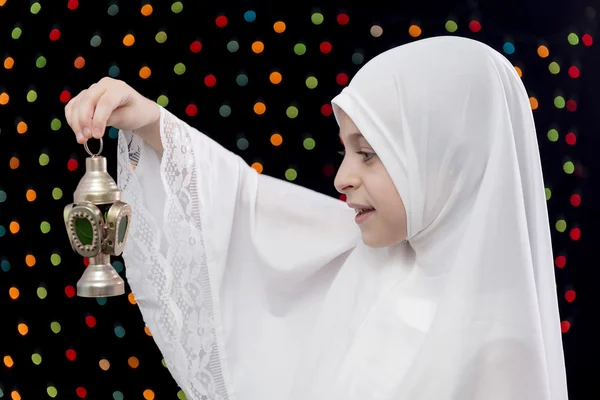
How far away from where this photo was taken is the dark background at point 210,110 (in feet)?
3.77

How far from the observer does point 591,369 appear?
122 cm

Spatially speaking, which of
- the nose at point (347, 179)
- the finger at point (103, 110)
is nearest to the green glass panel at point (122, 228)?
the finger at point (103, 110)

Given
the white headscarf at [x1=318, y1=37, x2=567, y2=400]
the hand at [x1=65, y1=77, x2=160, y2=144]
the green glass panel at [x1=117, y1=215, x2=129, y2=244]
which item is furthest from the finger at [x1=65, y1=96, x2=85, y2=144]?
the white headscarf at [x1=318, y1=37, x2=567, y2=400]

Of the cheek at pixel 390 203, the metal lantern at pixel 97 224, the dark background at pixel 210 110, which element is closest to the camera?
the metal lantern at pixel 97 224

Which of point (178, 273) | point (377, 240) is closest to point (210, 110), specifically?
point (178, 273)

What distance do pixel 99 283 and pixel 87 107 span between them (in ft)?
0.68

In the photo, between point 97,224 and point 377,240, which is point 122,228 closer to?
point 97,224

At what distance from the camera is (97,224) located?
75 centimetres

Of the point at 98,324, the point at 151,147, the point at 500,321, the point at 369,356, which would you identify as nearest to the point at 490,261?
the point at 500,321

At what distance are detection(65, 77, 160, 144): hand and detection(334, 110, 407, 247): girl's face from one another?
0.87 feet

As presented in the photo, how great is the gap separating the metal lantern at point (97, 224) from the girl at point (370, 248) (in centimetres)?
7

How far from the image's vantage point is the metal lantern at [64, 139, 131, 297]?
758 millimetres

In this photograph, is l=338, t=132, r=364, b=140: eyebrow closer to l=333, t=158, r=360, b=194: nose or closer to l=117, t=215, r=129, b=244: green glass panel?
l=333, t=158, r=360, b=194: nose

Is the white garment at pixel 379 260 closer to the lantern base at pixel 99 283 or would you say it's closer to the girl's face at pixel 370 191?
the girl's face at pixel 370 191
